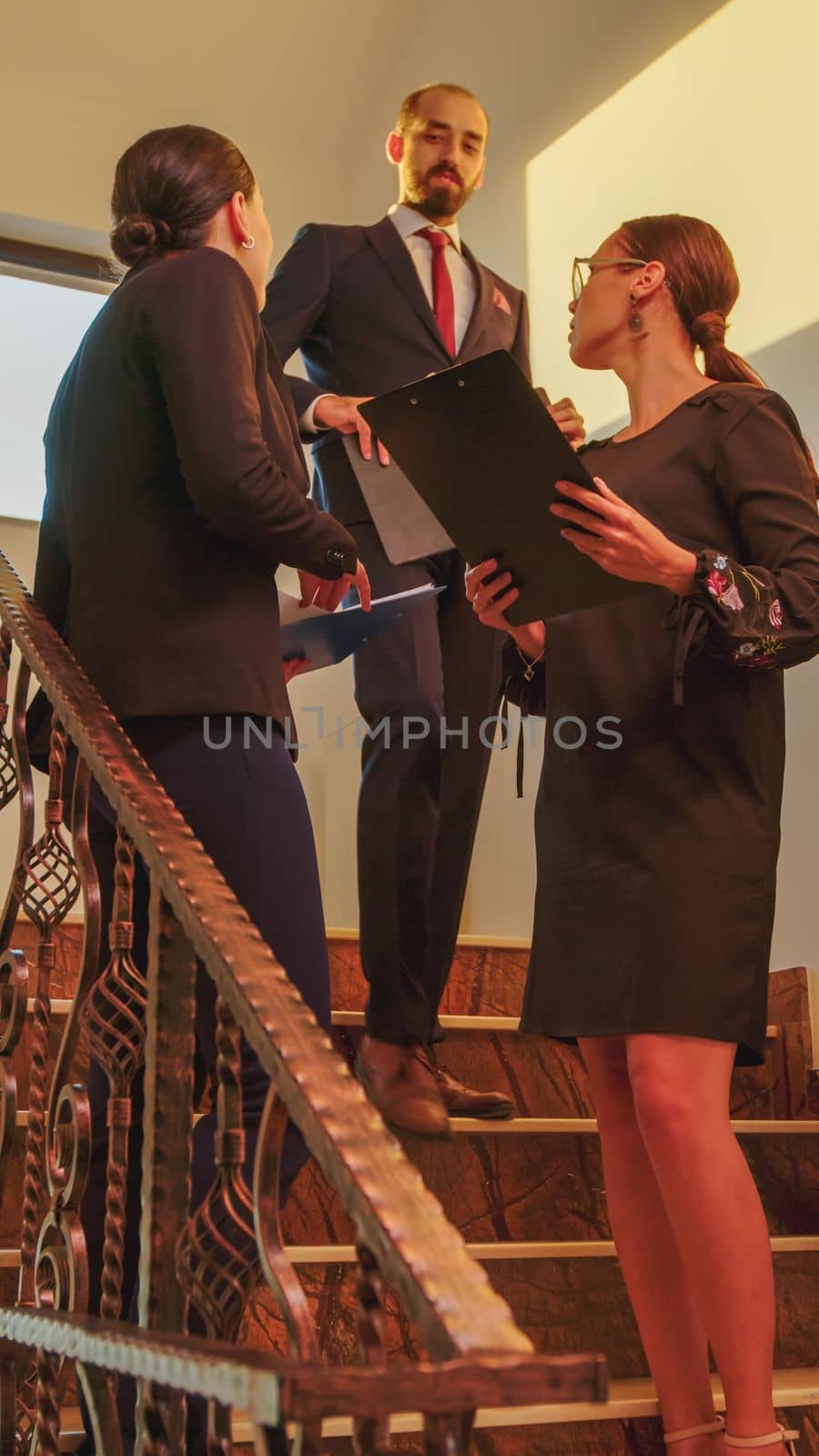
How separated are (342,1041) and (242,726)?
3.89ft

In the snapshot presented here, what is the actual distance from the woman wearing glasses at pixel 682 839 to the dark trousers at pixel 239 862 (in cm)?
39

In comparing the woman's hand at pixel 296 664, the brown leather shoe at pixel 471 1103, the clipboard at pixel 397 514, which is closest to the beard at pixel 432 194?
the clipboard at pixel 397 514

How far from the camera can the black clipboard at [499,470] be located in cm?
164

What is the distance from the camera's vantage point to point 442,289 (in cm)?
320

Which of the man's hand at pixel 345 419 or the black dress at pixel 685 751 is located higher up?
the man's hand at pixel 345 419

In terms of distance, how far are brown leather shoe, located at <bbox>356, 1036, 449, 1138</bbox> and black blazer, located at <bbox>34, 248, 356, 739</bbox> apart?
98cm

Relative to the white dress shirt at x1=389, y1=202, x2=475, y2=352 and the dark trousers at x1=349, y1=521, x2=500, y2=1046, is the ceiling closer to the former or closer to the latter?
the white dress shirt at x1=389, y1=202, x2=475, y2=352

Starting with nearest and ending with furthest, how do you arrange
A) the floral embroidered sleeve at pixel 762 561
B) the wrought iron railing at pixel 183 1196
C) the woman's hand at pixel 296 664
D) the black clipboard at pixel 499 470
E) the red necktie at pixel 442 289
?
the wrought iron railing at pixel 183 1196 < the black clipboard at pixel 499 470 < the floral embroidered sleeve at pixel 762 561 < the woman's hand at pixel 296 664 < the red necktie at pixel 442 289

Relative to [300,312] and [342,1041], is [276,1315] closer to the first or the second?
[342,1041]

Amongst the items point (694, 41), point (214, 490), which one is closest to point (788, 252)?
point (694, 41)

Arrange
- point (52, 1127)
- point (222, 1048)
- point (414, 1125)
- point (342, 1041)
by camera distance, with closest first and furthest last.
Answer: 1. point (222, 1048)
2. point (52, 1127)
3. point (414, 1125)
4. point (342, 1041)

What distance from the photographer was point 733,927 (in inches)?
69.2

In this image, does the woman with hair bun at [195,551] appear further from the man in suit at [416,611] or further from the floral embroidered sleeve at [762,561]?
the man in suit at [416,611]

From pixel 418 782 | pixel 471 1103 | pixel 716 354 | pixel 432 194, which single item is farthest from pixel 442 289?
pixel 471 1103
